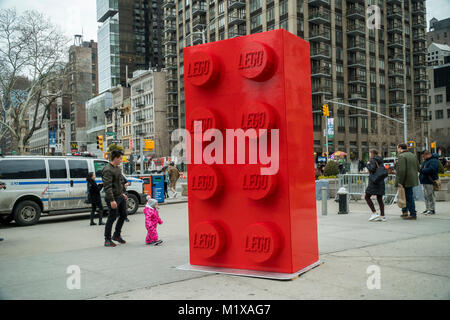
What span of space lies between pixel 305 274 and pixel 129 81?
9655 centimetres

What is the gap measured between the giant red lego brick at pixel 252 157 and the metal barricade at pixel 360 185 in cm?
1017

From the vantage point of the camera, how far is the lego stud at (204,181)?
561cm

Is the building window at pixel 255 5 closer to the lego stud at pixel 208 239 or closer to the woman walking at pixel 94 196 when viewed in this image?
the woman walking at pixel 94 196

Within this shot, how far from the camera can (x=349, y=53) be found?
68.1 meters

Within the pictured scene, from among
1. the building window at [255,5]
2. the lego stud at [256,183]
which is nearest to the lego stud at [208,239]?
the lego stud at [256,183]

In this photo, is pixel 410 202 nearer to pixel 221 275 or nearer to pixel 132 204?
pixel 221 275

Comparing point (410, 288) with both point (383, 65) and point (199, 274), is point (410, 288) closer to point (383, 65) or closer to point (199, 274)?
point (199, 274)

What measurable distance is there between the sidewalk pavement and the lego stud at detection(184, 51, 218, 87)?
263 cm

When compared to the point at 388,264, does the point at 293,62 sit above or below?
above

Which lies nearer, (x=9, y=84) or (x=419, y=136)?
(x=9, y=84)

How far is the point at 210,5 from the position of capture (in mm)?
74188

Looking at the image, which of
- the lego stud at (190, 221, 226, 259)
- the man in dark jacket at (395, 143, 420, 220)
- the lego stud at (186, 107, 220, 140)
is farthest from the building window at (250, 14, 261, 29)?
the lego stud at (190, 221, 226, 259)

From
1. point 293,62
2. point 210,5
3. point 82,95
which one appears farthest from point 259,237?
point 210,5

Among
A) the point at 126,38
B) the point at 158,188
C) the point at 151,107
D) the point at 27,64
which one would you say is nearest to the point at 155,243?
the point at 158,188
